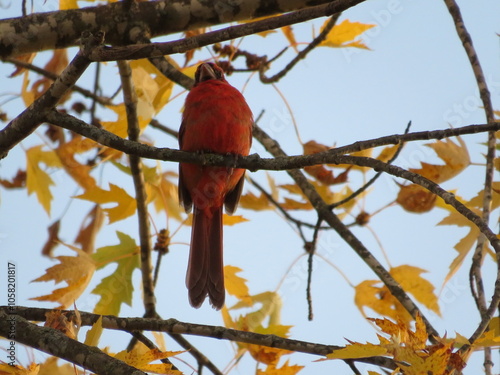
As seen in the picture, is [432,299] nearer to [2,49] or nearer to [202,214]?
[202,214]

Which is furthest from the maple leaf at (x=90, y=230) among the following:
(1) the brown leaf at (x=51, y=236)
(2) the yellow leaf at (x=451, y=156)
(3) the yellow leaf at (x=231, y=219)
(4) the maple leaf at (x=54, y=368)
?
(2) the yellow leaf at (x=451, y=156)

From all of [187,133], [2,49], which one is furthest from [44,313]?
[187,133]

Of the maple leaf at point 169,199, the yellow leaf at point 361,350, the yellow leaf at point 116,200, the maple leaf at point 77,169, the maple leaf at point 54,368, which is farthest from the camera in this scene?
the maple leaf at point 169,199

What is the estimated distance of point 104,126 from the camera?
3.78 m

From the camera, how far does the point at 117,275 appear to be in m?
3.91

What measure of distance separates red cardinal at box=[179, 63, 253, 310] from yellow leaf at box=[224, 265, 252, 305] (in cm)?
9

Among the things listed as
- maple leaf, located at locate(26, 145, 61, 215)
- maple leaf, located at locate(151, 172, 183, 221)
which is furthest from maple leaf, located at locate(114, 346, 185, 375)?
maple leaf, located at locate(26, 145, 61, 215)

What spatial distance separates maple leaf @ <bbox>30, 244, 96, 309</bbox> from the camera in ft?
11.7

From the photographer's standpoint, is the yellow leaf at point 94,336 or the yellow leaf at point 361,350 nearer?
the yellow leaf at point 361,350

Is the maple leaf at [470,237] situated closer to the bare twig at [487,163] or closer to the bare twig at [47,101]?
the bare twig at [487,163]

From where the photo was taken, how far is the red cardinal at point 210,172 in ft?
13.9

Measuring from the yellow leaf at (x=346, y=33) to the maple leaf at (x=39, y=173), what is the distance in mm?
2084

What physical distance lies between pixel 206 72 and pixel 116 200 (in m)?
1.38

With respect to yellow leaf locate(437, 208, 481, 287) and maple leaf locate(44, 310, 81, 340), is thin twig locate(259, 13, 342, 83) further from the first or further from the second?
maple leaf locate(44, 310, 81, 340)
